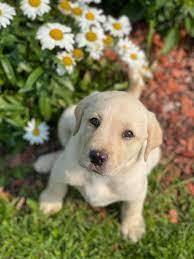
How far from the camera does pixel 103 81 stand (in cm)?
419

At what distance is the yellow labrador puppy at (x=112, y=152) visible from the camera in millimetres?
2578

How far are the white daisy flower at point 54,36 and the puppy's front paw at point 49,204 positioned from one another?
1128mm

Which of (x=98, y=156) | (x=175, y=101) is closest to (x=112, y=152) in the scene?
(x=98, y=156)

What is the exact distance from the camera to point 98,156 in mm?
2547

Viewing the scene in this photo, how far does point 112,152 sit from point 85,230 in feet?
3.92

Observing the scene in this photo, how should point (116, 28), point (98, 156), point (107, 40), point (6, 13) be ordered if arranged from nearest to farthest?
point (98, 156) → point (6, 13) → point (107, 40) → point (116, 28)

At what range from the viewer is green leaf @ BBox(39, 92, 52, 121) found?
12.2ft

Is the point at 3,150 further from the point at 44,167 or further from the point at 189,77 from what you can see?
the point at 189,77

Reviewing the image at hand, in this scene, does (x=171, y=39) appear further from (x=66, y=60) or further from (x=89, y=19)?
(x=66, y=60)

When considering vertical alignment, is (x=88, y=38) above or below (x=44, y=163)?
above

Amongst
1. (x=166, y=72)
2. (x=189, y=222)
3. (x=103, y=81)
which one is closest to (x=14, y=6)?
(x=103, y=81)

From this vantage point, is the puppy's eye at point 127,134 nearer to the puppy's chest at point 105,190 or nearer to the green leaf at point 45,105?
the puppy's chest at point 105,190

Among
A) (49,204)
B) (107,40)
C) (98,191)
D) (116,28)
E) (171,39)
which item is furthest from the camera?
(171,39)

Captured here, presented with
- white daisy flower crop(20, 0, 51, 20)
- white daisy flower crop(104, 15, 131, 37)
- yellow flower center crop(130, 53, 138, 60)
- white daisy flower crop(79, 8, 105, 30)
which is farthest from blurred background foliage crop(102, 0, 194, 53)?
white daisy flower crop(20, 0, 51, 20)
